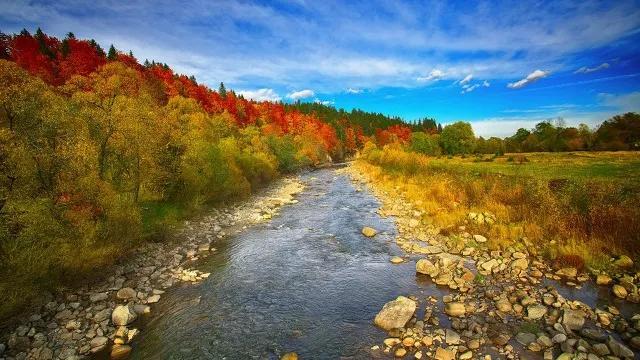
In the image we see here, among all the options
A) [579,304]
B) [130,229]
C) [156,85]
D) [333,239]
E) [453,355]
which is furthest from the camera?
[156,85]

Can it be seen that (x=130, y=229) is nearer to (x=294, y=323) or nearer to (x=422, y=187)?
(x=294, y=323)

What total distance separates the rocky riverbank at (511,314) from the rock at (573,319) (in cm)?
3

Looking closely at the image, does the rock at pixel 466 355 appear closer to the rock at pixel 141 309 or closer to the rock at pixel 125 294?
the rock at pixel 141 309

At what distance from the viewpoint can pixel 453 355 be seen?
10.4m

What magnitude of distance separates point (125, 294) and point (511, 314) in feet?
51.6

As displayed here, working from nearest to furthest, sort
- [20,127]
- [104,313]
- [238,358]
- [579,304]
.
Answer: [238,358] < [579,304] < [104,313] < [20,127]

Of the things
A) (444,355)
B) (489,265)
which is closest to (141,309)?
(444,355)

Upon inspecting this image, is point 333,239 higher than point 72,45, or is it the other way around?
point 72,45

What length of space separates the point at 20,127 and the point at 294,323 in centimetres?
1450

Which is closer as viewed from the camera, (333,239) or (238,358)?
(238,358)

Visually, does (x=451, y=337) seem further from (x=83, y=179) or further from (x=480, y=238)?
(x=83, y=179)

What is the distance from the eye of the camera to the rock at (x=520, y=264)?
617 inches

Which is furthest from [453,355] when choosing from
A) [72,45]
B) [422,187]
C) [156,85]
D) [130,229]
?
[72,45]

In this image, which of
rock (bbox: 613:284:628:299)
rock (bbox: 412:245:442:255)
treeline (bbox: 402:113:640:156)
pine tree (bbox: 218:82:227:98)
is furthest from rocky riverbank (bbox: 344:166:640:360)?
pine tree (bbox: 218:82:227:98)
